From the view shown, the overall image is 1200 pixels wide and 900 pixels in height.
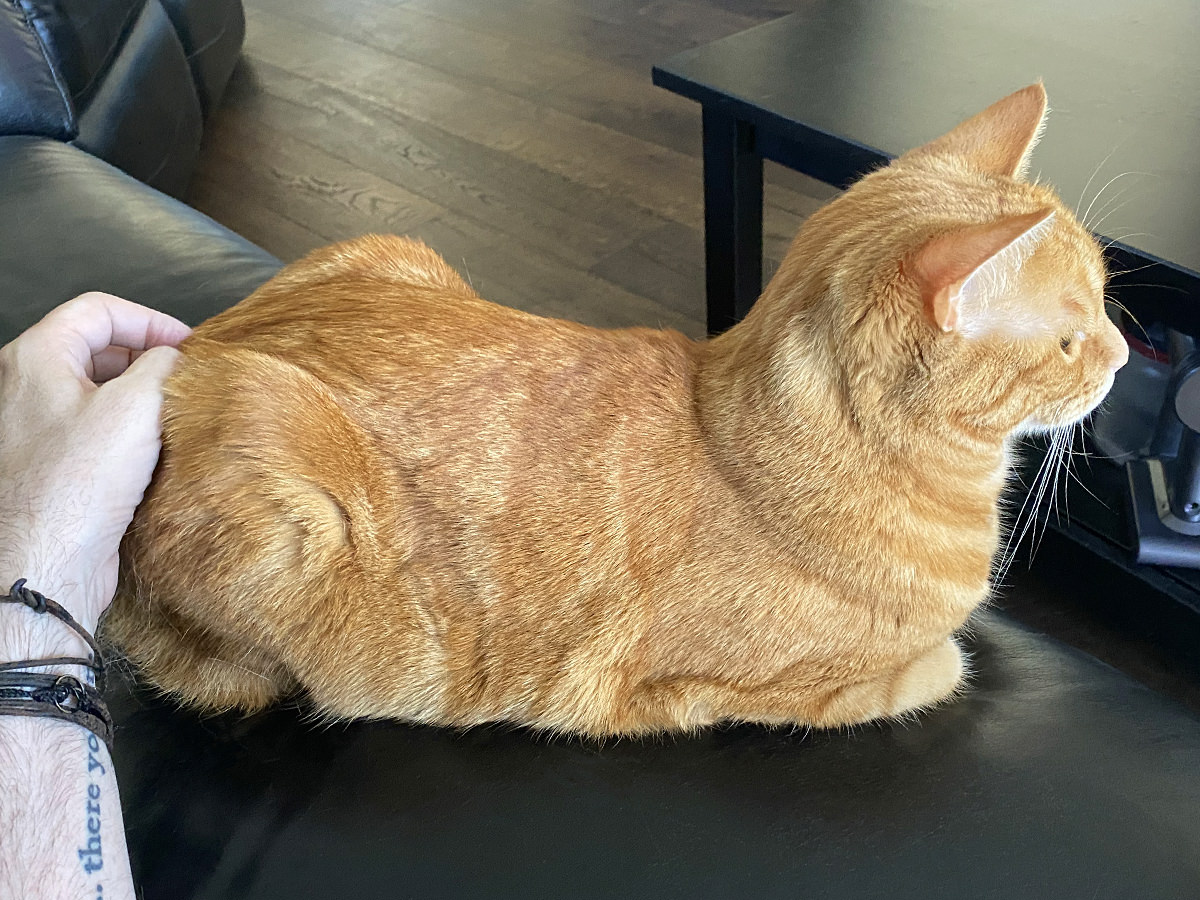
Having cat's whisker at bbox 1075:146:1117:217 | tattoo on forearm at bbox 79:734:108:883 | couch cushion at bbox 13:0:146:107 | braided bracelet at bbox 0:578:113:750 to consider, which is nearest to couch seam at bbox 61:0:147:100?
couch cushion at bbox 13:0:146:107

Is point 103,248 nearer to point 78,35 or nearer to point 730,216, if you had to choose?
point 78,35

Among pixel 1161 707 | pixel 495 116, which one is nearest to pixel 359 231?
pixel 495 116

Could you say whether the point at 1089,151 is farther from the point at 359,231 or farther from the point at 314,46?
the point at 314,46

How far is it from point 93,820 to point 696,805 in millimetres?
535

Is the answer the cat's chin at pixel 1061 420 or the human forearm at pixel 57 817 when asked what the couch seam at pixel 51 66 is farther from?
the cat's chin at pixel 1061 420

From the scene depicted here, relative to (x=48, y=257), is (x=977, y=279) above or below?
above

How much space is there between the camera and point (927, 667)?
3.58ft

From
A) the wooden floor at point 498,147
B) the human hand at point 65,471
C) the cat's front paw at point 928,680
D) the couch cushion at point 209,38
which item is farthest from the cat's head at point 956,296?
the couch cushion at point 209,38

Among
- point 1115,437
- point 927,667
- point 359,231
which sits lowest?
point 359,231

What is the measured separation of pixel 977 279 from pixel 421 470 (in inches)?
22.1

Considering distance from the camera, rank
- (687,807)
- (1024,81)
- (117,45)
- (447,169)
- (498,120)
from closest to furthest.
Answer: (687,807)
(1024,81)
(117,45)
(447,169)
(498,120)

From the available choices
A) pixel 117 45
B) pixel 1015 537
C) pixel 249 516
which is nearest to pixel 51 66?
pixel 117 45

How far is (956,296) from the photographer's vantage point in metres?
0.82

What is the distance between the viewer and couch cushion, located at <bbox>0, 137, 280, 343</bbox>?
4.58 feet
